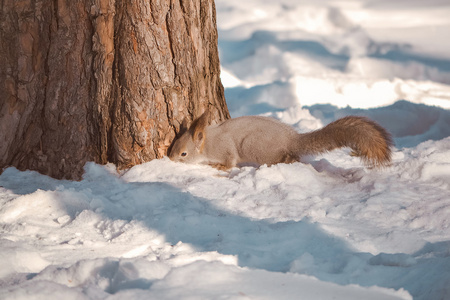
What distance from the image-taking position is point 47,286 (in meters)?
1.95

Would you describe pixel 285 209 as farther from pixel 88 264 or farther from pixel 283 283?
pixel 88 264

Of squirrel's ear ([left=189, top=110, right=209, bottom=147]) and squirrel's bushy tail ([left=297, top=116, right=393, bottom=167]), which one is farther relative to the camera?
squirrel's ear ([left=189, top=110, right=209, bottom=147])

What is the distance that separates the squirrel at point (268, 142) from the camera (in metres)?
3.88

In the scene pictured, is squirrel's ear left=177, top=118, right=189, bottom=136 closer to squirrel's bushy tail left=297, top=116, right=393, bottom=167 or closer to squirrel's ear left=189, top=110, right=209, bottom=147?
squirrel's ear left=189, top=110, right=209, bottom=147

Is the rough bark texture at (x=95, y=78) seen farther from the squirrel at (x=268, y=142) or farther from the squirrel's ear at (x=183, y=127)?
the squirrel at (x=268, y=142)

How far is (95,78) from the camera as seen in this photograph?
402 centimetres

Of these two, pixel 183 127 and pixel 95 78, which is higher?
pixel 95 78

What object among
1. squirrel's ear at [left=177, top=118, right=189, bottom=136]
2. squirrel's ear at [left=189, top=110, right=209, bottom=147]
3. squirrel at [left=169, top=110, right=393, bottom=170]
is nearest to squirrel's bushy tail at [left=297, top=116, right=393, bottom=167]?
squirrel at [left=169, top=110, right=393, bottom=170]

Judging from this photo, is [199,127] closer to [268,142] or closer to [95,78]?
[268,142]

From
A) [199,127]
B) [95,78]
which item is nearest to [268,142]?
[199,127]

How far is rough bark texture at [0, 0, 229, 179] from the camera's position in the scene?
3916mm

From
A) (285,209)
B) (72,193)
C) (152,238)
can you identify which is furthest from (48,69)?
(285,209)

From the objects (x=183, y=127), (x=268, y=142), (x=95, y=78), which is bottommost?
(x=268, y=142)

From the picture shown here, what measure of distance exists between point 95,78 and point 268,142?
1.70m
